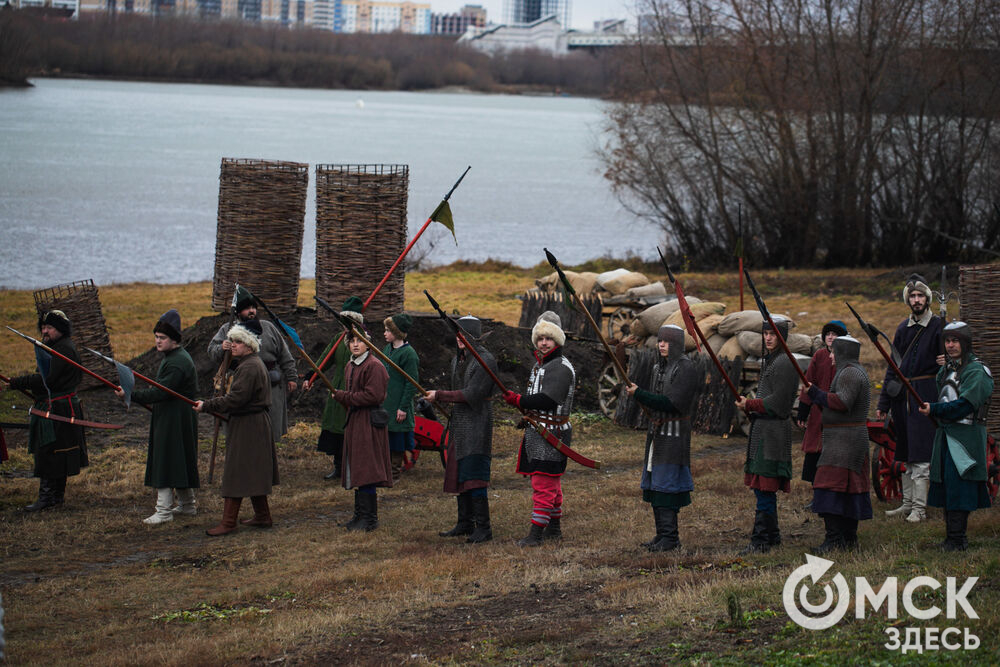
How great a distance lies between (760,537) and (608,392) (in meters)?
6.24

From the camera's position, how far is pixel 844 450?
801cm

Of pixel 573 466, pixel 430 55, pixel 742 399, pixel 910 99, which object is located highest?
pixel 430 55

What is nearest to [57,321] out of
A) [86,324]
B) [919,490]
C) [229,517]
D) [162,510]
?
[162,510]

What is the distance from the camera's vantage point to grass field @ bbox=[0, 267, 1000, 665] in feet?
20.3

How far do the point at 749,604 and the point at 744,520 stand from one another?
2.96m

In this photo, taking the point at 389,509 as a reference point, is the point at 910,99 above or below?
above

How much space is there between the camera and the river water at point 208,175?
4006 centimetres

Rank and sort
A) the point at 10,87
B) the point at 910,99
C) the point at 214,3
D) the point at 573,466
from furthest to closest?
the point at 214,3 < the point at 10,87 < the point at 910,99 < the point at 573,466

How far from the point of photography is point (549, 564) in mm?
8062

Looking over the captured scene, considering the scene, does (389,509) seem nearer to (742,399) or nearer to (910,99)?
→ (742,399)

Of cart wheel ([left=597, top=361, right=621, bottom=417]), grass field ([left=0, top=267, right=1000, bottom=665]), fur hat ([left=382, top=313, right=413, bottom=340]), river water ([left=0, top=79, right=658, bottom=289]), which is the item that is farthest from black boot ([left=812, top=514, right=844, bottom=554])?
river water ([left=0, top=79, right=658, bottom=289])

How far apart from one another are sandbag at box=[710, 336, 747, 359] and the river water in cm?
1988

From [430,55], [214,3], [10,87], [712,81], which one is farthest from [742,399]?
[214,3]

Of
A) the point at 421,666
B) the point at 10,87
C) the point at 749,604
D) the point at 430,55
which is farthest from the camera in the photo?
the point at 430,55
